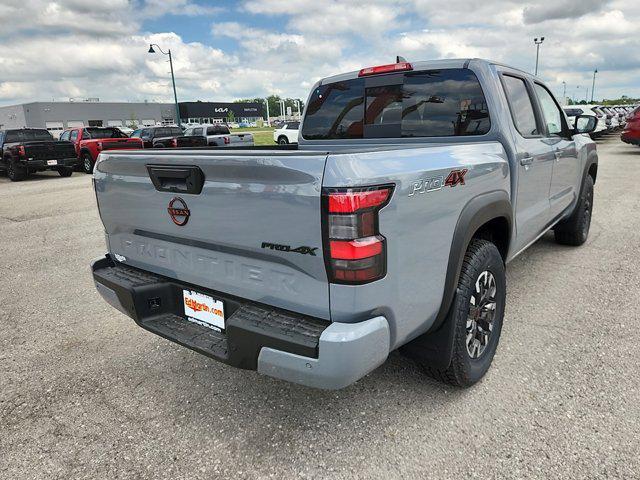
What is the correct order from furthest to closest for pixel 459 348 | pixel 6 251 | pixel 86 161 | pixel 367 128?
1. pixel 86 161
2. pixel 6 251
3. pixel 367 128
4. pixel 459 348

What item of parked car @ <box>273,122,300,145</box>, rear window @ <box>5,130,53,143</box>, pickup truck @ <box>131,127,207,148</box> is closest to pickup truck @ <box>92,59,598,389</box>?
pickup truck @ <box>131,127,207,148</box>

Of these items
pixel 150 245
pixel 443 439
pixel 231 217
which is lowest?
pixel 443 439

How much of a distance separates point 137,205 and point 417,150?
5.10 ft

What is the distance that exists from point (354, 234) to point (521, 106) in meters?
2.42

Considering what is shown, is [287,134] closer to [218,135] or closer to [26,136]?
[218,135]

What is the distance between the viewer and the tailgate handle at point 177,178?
2.21 meters

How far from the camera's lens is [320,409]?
265cm

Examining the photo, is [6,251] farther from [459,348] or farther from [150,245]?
[459,348]

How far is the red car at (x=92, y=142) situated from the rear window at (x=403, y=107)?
13144 millimetres

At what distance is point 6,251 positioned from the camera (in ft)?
20.9

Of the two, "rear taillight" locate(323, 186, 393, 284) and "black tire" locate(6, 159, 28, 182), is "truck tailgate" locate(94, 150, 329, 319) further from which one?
"black tire" locate(6, 159, 28, 182)

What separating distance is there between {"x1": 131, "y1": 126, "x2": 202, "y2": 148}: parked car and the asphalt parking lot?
14.2 m

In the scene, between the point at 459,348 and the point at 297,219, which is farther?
the point at 459,348

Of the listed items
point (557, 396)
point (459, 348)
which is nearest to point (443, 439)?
point (459, 348)
